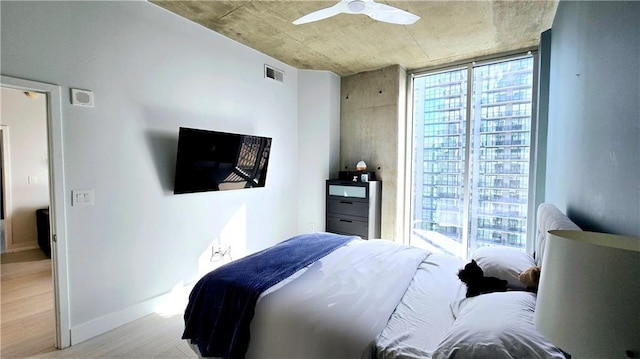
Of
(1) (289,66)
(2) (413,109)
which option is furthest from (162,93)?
(2) (413,109)

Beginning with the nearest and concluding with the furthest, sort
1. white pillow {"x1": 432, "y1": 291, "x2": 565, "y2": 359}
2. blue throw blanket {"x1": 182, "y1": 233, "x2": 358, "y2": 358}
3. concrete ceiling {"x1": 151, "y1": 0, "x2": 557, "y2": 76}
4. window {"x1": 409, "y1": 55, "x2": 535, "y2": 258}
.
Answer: white pillow {"x1": 432, "y1": 291, "x2": 565, "y2": 359}, blue throw blanket {"x1": 182, "y1": 233, "x2": 358, "y2": 358}, concrete ceiling {"x1": 151, "y1": 0, "x2": 557, "y2": 76}, window {"x1": 409, "y1": 55, "x2": 535, "y2": 258}

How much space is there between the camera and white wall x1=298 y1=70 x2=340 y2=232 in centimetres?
432

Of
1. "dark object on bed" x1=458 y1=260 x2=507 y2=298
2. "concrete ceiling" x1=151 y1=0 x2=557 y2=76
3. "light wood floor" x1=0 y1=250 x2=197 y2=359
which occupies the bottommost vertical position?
"light wood floor" x1=0 y1=250 x2=197 y2=359

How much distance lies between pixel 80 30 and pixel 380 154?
356 centimetres

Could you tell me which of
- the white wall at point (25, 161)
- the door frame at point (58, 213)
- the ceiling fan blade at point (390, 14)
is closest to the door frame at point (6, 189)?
the white wall at point (25, 161)

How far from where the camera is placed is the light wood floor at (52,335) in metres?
2.08

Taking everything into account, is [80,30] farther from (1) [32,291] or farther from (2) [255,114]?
(1) [32,291]

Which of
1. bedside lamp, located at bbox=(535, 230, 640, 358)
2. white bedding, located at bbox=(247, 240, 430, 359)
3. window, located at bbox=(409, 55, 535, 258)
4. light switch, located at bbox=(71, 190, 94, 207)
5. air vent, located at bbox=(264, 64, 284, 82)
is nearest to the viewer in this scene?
bedside lamp, located at bbox=(535, 230, 640, 358)

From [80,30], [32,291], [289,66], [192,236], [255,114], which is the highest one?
[289,66]

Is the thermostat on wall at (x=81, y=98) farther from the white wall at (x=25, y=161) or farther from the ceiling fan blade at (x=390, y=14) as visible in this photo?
the white wall at (x=25, y=161)

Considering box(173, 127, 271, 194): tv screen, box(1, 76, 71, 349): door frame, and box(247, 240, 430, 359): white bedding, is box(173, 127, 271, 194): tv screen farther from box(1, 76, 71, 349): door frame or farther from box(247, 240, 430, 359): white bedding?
box(247, 240, 430, 359): white bedding

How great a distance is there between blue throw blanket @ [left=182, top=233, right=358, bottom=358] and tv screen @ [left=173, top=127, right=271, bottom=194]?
120 centimetres

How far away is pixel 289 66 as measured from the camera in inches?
163

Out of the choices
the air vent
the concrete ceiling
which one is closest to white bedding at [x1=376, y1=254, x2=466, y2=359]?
the concrete ceiling
